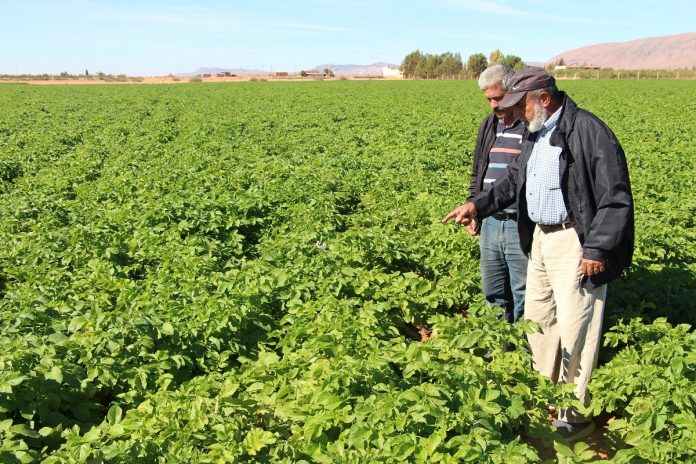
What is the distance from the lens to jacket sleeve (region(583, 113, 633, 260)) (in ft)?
11.1

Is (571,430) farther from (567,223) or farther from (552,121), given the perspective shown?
(552,121)

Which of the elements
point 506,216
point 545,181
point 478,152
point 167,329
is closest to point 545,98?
point 545,181

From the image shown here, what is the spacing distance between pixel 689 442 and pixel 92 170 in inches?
408

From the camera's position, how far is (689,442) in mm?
2969

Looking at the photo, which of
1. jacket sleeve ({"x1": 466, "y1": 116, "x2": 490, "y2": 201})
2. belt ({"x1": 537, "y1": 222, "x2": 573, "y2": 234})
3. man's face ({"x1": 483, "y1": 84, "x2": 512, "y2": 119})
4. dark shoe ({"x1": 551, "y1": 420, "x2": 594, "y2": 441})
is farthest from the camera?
jacket sleeve ({"x1": 466, "y1": 116, "x2": 490, "y2": 201})

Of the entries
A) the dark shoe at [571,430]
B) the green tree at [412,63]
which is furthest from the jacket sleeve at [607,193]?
the green tree at [412,63]

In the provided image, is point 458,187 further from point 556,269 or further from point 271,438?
point 271,438

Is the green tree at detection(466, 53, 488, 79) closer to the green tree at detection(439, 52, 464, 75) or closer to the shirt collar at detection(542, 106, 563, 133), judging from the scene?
the green tree at detection(439, 52, 464, 75)

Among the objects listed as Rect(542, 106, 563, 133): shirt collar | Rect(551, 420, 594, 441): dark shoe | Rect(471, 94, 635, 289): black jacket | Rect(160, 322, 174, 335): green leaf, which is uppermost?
Rect(542, 106, 563, 133): shirt collar

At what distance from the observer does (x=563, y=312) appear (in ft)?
12.4

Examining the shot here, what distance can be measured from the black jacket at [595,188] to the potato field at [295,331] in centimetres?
70

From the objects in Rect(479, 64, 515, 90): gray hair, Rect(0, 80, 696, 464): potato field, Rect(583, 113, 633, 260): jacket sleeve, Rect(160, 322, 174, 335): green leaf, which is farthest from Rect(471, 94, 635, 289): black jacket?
Rect(160, 322, 174, 335): green leaf

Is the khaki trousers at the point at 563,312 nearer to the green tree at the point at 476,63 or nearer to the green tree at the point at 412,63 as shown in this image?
the green tree at the point at 476,63

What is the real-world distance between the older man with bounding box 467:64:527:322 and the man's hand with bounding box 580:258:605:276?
0.91m
